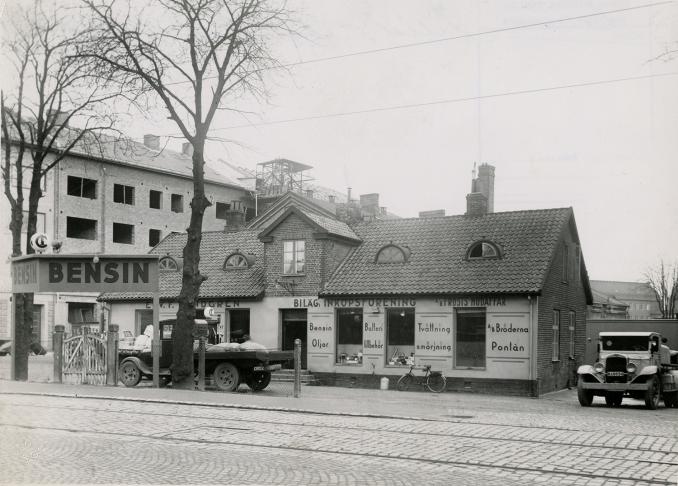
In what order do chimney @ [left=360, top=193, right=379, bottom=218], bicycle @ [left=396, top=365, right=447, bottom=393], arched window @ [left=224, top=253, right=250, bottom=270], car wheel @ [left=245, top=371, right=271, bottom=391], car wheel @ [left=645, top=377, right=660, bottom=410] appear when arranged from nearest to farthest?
car wheel @ [left=645, top=377, right=660, bottom=410]
car wheel @ [left=245, top=371, right=271, bottom=391]
bicycle @ [left=396, top=365, right=447, bottom=393]
arched window @ [left=224, top=253, right=250, bottom=270]
chimney @ [left=360, top=193, right=379, bottom=218]

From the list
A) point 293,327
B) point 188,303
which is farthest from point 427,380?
point 188,303

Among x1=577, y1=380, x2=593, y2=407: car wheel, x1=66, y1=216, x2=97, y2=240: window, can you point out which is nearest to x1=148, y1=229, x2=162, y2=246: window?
x1=66, y1=216, x2=97, y2=240: window

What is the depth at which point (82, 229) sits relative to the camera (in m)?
51.2

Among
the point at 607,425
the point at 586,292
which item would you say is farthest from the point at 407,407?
the point at 586,292

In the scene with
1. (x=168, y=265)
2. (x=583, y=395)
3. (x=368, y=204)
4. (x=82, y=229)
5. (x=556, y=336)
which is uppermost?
(x=368, y=204)

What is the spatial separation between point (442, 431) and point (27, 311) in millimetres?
15823

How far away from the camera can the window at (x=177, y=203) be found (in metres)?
57.4

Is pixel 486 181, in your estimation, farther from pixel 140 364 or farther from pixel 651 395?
pixel 140 364

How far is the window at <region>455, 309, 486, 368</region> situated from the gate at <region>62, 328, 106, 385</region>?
1158 cm

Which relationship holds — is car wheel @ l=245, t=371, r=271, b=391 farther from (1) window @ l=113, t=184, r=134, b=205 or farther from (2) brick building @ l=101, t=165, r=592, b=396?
(1) window @ l=113, t=184, r=134, b=205

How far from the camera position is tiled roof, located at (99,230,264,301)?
3073cm

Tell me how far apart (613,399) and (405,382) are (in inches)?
273

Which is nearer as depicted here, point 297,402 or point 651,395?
point 297,402

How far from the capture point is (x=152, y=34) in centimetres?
2211
